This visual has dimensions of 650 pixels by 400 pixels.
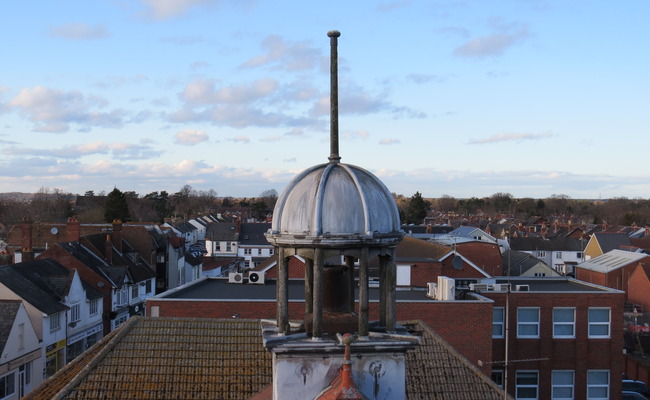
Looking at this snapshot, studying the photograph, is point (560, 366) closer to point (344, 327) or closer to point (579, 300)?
point (579, 300)

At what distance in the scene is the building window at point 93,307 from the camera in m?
40.4

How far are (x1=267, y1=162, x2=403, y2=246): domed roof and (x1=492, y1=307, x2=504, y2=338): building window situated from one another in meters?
22.8

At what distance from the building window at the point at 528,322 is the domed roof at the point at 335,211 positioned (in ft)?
75.6

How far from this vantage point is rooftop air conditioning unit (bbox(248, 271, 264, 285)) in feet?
102

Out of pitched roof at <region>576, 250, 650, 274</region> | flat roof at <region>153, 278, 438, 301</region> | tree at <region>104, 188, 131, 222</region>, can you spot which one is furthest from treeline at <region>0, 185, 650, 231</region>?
flat roof at <region>153, 278, 438, 301</region>

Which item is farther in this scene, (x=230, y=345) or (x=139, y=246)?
(x=139, y=246)

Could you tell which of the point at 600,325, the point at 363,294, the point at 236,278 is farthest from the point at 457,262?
the point at 363,294

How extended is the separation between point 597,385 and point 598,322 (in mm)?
2972

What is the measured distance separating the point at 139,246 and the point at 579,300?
130 ft

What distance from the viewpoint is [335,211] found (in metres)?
7.23

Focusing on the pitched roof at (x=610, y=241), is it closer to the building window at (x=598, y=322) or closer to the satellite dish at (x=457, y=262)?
the satellite dish at (x=457, y=262)

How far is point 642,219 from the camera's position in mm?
144000

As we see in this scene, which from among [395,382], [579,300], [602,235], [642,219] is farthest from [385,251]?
[642,219]

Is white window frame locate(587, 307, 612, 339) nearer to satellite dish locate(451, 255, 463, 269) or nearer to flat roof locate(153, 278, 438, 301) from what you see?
flat roof locate(153, 278, 438, 301)
